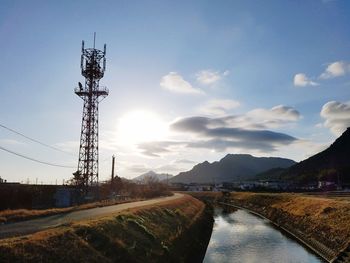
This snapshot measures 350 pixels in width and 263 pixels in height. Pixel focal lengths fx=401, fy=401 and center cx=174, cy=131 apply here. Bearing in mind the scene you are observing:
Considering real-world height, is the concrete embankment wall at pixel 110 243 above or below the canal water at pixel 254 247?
above

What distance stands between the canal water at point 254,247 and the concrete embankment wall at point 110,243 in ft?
11.2

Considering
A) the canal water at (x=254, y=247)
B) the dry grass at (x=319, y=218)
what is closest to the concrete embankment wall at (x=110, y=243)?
the canal water at (x=254, y=247)

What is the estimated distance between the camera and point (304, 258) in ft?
139

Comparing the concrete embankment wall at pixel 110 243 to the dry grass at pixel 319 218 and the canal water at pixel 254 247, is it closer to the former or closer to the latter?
the canal water at pixel 254 247

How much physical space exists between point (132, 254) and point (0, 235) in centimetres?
841

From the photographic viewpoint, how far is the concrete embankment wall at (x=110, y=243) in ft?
66.0

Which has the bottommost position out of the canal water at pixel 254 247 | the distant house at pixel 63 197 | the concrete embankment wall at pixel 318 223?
the canal water at pixel 254 247

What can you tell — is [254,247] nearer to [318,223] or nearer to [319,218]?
[318,223]

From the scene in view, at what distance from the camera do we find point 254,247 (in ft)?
160

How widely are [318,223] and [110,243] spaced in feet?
121

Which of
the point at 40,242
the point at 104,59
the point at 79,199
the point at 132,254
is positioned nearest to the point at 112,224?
the point at 132,254

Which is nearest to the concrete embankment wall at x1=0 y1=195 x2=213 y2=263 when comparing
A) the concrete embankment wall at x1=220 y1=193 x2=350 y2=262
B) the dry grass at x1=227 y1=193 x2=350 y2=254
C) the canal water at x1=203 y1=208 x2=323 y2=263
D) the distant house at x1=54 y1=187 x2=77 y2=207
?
the canal water at x1=203 y1=208 x2=323 y2=263

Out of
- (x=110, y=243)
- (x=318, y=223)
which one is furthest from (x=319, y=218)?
(x=110, y=243)

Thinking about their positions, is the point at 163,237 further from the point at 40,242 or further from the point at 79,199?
the point at 79,199
